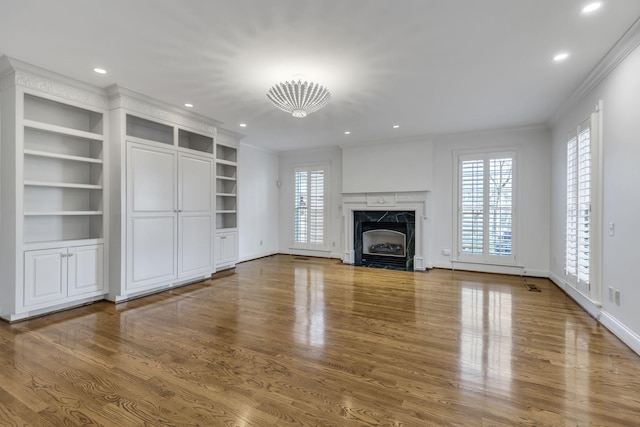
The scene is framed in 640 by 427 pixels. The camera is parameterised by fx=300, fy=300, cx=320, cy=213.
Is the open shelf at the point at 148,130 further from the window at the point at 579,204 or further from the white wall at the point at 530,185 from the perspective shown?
the window at the point at 579,204

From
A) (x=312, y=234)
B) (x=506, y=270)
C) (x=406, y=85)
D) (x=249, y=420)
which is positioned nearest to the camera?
(x=249, y=420)

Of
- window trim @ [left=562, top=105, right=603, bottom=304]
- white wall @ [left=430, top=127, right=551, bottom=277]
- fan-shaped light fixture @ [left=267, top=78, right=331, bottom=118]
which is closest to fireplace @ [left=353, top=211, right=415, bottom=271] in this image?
white wall @ [left=430, top=127, right=551, bottom=277]

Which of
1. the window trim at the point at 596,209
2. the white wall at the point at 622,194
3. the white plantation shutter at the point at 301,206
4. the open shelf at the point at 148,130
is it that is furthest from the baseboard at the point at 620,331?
the open shelf at the point at 148,130

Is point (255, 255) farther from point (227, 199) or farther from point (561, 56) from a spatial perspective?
point (561, 56)

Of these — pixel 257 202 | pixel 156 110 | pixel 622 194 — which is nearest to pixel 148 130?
pixel 156 110

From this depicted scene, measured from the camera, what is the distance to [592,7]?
2.27 m

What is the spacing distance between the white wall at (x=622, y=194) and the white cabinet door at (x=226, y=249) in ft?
18.3

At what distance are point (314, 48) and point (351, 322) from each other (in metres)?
2.82

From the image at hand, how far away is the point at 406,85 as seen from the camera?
3.70 meters

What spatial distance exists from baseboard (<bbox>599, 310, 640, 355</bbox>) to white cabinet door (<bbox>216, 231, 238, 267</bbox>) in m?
5.57

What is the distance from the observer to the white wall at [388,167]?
616 centimetres

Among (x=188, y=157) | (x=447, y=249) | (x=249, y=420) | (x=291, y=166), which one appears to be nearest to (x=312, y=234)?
(x=291, y=166)

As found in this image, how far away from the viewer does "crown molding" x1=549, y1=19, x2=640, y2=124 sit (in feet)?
8.48

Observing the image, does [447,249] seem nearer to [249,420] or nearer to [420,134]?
[420,134]
